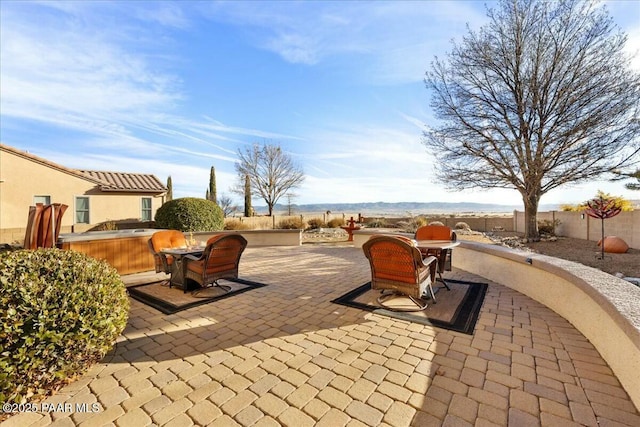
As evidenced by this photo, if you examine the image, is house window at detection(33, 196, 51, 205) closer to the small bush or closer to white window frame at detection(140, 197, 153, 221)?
white window frame at detection(140, 197, 153, 221)

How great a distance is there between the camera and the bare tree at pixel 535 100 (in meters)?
9.91

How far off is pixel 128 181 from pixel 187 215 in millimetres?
7400

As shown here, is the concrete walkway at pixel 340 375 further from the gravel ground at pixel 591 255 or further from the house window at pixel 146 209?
the house window at pixel 146 209

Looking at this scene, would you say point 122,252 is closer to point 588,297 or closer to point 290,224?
point 588,297

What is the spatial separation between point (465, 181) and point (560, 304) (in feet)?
33.3

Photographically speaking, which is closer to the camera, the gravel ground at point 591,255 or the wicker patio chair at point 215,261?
the wicker patio chair at point 215,261

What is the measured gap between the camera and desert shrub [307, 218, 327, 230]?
18.2 metres

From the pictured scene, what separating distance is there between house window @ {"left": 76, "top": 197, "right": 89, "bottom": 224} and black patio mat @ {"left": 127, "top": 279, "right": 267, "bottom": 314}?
36.1ft

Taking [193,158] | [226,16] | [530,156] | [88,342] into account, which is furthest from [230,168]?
[88,342]

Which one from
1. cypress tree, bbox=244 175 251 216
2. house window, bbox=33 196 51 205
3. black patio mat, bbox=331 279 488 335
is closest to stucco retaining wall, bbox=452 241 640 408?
black patio mat, bbox=331 279 488 335

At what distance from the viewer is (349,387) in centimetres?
215

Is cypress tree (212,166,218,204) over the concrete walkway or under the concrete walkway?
over

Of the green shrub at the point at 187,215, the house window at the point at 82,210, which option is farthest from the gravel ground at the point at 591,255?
the house window at the point at 82,210

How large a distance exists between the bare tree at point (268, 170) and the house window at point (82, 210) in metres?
14.2
